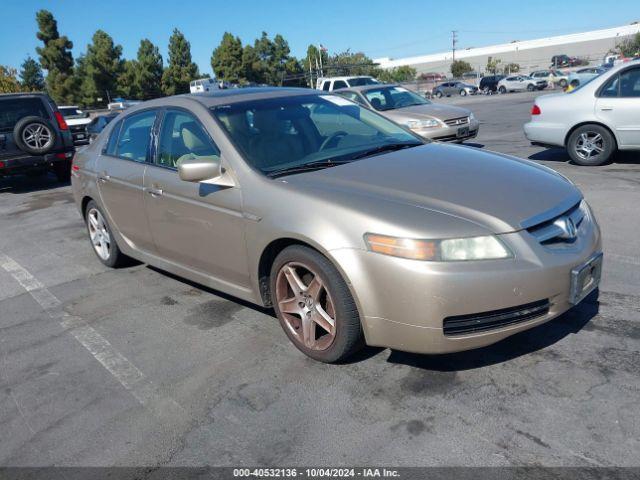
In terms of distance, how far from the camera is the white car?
7.82 meters

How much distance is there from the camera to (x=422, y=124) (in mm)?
10477

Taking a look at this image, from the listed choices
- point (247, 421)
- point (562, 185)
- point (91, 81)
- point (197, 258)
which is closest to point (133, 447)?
point (247, 421)

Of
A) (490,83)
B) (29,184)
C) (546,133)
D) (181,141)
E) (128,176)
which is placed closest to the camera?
(181,141)

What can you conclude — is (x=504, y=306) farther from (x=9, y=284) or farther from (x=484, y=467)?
(x=9, y=284)

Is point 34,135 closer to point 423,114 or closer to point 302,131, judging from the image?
point 423,114

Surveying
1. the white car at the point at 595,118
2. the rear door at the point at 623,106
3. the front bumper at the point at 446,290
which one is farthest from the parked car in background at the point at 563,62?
the front bumper at the point at 446,290

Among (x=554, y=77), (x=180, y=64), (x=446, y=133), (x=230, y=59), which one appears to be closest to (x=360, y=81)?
(x=446, y=133)

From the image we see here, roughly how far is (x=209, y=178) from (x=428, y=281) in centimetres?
160

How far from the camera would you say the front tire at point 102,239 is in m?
5.32

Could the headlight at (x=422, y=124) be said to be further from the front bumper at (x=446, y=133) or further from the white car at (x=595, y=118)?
the white car at (x=595, y=118)

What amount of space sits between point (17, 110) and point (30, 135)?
72 cm

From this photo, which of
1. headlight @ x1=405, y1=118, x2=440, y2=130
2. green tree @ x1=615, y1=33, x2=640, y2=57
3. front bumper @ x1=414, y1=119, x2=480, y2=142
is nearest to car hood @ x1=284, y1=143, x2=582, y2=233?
front bumper @ x1=414, y1=119, x2=480, y2=142

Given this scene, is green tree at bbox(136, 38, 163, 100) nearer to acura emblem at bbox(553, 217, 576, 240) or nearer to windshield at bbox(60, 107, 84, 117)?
windshield at bbox(60, 107, 84, 117)

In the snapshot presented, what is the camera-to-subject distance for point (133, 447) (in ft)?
8.94
